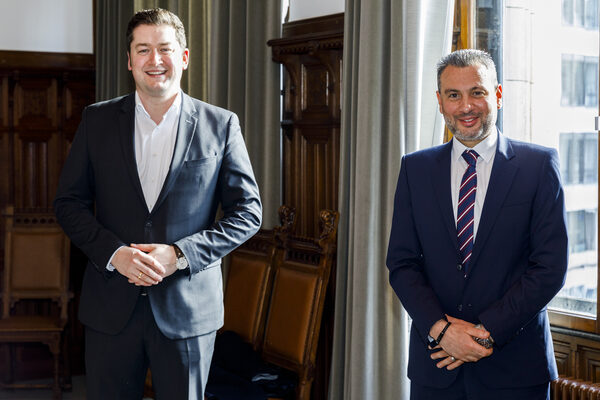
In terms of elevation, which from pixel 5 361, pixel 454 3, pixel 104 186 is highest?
pixel 454 3

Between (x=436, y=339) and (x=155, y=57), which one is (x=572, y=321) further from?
(x=155, y=57)

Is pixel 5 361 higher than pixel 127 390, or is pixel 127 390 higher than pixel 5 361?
pixel 127 390

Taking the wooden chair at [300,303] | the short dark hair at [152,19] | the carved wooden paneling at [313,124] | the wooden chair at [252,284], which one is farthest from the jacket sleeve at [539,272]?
the wooden chair at [252,284]

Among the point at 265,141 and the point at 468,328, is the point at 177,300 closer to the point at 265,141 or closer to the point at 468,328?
the point at 468,328

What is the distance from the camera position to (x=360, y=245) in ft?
10.5

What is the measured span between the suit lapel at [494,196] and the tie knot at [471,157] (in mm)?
68

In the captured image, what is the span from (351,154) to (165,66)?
1.19 m

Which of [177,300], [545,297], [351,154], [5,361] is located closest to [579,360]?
[545,297]

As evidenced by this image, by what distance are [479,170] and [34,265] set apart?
3882mm

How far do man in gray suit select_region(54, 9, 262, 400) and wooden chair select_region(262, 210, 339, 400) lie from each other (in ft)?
3.21

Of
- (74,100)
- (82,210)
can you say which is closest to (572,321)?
(82,210)

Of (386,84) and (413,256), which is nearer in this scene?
(413,256)

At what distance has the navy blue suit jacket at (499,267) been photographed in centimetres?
205

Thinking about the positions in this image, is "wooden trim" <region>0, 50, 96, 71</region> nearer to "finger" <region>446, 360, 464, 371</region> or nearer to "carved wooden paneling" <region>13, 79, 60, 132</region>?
"carved wooden paneling" <region>13, 79, 60, 132</region>
